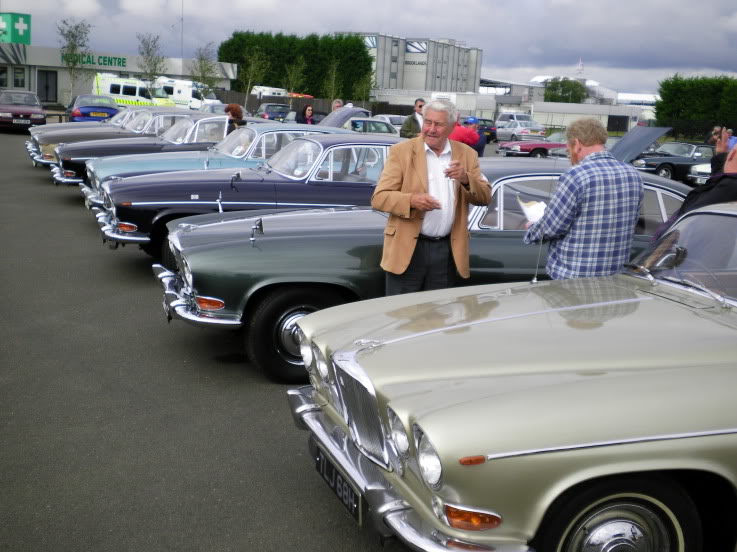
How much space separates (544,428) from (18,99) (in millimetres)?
31862

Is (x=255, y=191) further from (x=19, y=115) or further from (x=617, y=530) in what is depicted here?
(x=19, y=115)

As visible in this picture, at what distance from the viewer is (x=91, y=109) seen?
2905 cm

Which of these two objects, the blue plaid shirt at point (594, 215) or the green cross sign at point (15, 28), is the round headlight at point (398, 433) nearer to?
the blue plaid shirt at point (594, 215)

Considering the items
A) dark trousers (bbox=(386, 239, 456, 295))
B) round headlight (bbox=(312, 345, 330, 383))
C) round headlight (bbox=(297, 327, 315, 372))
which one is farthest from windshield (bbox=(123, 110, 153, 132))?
round headlight (bbox=(312, 345, 330, 383))

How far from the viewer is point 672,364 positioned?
9.62 feet

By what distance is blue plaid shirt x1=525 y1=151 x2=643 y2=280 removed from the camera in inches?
175

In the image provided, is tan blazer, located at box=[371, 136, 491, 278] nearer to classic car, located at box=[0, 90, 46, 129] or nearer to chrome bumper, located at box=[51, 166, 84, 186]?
chrome bumper, located at box=[51, 166, 84, 186]

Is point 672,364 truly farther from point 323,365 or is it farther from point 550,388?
point 323,365

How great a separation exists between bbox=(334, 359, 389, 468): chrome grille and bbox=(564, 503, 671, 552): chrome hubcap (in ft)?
2.38

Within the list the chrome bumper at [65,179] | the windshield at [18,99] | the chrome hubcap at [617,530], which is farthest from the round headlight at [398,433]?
the windshield at [18,99]

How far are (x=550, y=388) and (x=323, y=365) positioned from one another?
1135 mm

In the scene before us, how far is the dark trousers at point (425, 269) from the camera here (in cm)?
498

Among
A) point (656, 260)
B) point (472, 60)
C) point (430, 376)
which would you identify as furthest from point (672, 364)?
point (472, 60)

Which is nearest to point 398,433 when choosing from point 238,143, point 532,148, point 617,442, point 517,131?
point 617,442
